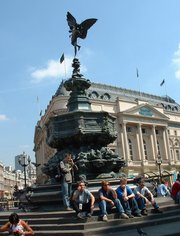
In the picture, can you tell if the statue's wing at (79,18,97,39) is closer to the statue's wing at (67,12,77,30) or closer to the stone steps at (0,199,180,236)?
the statue's wing at (67,12,77,30)

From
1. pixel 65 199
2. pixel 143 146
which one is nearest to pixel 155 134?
pixel 143 146

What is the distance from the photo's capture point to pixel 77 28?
15320 mm

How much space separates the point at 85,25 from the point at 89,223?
9.86 meters

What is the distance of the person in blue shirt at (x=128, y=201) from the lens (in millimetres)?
9188

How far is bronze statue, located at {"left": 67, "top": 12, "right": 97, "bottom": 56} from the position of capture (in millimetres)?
15211

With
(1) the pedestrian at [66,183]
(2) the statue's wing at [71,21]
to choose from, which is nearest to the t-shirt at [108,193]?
(1) the pedestrian at [66,183]

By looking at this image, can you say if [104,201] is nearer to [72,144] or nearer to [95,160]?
[95,160]

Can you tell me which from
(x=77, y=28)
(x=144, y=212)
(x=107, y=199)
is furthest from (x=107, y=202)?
(x=77, y=28)

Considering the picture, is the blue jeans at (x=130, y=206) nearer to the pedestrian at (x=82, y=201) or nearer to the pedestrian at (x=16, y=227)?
the pedestrian at (x=82, y=201)

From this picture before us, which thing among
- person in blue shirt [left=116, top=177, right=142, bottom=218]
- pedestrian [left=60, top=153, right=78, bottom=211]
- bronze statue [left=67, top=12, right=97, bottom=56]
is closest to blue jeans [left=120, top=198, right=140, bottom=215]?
person in blue shirt [left=116, top=177, right=142, bottom=218]

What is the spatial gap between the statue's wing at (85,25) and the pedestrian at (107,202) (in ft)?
27.2

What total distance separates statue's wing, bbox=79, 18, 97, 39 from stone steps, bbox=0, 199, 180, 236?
8.70 metres

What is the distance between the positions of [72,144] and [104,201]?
4867mm

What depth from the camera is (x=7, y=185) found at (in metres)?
139
